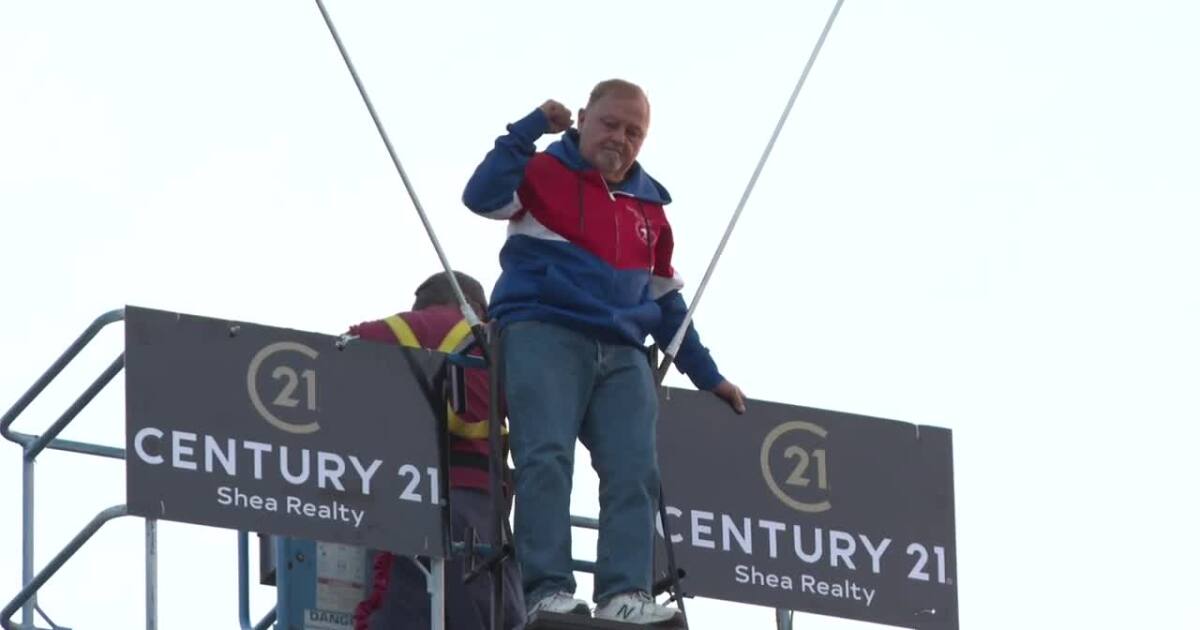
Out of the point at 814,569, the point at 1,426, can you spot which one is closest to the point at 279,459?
the point at 1,426

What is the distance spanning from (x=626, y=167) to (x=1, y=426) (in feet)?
→ 8.11

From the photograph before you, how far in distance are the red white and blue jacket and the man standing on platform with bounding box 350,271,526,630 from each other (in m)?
0.84

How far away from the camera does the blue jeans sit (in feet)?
34.8

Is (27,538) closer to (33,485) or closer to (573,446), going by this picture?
(33,485)

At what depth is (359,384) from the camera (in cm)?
1172

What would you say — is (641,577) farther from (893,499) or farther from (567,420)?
(893,499)

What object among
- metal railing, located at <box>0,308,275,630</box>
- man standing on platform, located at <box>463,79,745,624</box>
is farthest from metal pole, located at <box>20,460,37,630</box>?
man standing on platform, located at <box>463,79,745,624</box>

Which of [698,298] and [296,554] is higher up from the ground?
[698,298]

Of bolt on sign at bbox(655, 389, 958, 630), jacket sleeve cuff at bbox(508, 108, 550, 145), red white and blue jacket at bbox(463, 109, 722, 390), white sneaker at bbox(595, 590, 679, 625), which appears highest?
jacket sleeve cuff at bbox(508, 108, 550, 145)

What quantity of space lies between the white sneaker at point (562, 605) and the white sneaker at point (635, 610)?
9cm

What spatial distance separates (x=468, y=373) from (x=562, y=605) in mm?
1958

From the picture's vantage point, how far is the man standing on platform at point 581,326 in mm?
10617

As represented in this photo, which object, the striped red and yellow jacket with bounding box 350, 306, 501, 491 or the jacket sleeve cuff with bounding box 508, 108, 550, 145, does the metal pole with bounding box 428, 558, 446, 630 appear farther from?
the jacket sleeve cuff with bounding box 508, 108, 550, 145

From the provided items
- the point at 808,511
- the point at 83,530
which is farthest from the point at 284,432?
the point at 808,511
